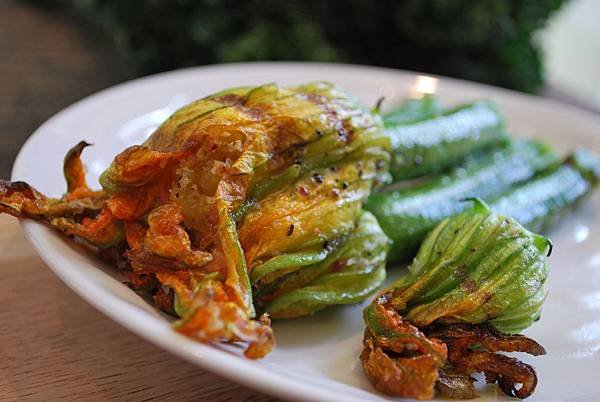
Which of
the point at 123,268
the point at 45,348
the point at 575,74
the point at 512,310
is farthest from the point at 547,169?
the point at 575,74

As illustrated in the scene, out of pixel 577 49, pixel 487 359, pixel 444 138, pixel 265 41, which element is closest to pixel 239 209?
pixel 487 359

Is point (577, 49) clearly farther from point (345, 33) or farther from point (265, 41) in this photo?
point (265, 41)

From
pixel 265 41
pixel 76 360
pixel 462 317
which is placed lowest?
pixel 76 360

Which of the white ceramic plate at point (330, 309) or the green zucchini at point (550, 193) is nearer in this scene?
the white ceramic plate at point (330, 309)

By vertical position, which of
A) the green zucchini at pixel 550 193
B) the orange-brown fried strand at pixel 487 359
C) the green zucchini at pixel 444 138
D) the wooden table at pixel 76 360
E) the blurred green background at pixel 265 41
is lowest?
the wooden table at pixel 76 360

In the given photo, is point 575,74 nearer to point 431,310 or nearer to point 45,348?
point 431,310

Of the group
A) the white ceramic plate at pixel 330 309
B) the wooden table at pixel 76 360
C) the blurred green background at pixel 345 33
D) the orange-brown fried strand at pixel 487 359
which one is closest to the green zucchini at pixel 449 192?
the white ceramic plate at pixel 330 309

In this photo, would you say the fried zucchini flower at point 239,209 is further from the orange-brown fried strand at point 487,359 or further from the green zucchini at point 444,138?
the green zucchini at point 444,138
